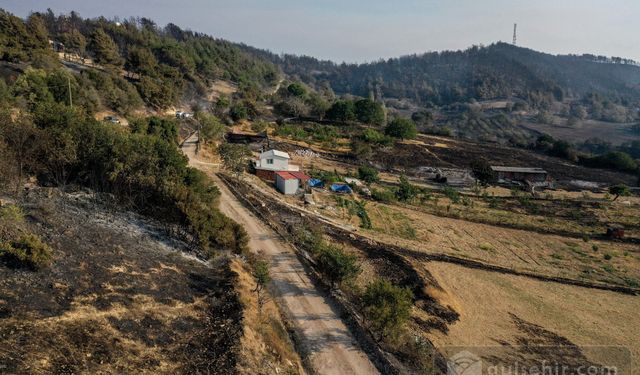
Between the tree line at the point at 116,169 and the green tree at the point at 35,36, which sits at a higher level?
the green tree at the point at 35,36

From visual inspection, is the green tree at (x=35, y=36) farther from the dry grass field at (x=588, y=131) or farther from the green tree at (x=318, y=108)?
the dry grass field at (x=588, y=131)

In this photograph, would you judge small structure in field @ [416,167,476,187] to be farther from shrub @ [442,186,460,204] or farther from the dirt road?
the dirt road

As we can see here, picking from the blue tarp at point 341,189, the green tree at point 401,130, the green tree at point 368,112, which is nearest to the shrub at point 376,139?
the green tree at point 401,130

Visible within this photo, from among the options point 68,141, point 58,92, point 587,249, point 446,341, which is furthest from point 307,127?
point 446,341

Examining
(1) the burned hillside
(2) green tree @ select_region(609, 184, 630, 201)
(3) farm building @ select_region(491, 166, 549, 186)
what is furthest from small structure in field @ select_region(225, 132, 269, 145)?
(2) green tree @ select_region(609, 184, 630, 201)

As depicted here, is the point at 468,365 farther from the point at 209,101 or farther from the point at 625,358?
the point at 209,101

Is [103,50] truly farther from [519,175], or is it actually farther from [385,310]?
[385,310]
